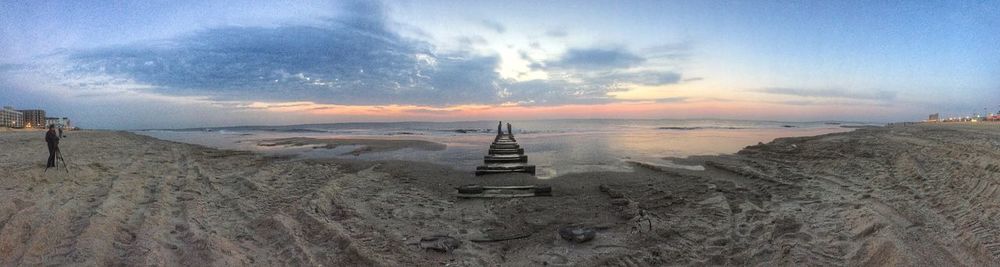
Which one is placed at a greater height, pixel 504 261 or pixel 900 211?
pixel 900 211

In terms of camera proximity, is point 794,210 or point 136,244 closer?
point 136,244

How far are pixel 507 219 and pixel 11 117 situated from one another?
4824 inches

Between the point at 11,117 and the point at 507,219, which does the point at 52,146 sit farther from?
the point at 11,117

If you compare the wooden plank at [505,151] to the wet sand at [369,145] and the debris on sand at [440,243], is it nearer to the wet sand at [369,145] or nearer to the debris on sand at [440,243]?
the wet sand at [369,145]

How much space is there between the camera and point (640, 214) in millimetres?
7742

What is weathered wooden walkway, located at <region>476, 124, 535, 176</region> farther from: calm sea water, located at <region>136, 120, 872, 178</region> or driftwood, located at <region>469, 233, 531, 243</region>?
driftwood, located at <region>469, 233, 531, 243</region>

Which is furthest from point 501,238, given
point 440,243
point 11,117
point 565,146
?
point 11,117

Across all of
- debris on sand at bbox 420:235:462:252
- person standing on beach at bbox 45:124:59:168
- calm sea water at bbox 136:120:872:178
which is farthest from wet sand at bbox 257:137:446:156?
debris on sand at bbox 420:235:462:252

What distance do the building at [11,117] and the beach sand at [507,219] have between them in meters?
103

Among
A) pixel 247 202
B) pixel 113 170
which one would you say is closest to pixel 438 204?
pixel 247 202

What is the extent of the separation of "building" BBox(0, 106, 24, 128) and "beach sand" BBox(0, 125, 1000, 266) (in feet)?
338

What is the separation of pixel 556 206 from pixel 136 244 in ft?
22.8

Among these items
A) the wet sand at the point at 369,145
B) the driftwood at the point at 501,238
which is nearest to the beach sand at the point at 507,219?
the driftwood at the point at 501,238

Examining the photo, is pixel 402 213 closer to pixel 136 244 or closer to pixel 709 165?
pixel 136 244
